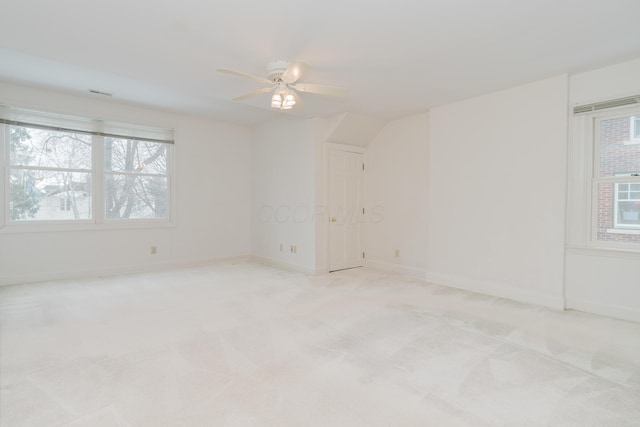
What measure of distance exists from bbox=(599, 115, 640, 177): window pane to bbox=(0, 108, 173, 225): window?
18.8 ft

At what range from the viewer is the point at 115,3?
2104mm

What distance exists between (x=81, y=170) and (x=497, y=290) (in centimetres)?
574

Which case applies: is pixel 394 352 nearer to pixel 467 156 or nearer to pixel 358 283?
pixel 358 283

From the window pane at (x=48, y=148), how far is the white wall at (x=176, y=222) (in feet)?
1.12

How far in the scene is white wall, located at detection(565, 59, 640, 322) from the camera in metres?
2.99

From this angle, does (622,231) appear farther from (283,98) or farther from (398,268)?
(283,98)

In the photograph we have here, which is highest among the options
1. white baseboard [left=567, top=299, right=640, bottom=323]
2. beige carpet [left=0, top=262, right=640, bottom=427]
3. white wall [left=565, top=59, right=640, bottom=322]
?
white wall [left=565, top=59, right=640, bottom=322]

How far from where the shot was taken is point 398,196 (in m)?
5.03

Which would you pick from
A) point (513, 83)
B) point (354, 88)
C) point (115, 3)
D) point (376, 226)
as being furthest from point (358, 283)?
point (115, 3)

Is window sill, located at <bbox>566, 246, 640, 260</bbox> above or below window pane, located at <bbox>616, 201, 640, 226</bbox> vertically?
below

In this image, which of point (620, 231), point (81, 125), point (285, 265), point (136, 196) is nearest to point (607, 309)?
point (620, 231)

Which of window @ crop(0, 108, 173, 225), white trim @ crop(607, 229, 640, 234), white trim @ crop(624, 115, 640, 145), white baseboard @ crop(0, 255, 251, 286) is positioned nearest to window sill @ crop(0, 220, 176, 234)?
window @ crop(0, 108, 173, 225)

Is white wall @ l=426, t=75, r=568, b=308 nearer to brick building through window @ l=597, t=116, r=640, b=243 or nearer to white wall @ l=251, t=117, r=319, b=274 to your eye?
brick building through window @ l=597, t=116, r=640, b=243

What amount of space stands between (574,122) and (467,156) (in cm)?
109
